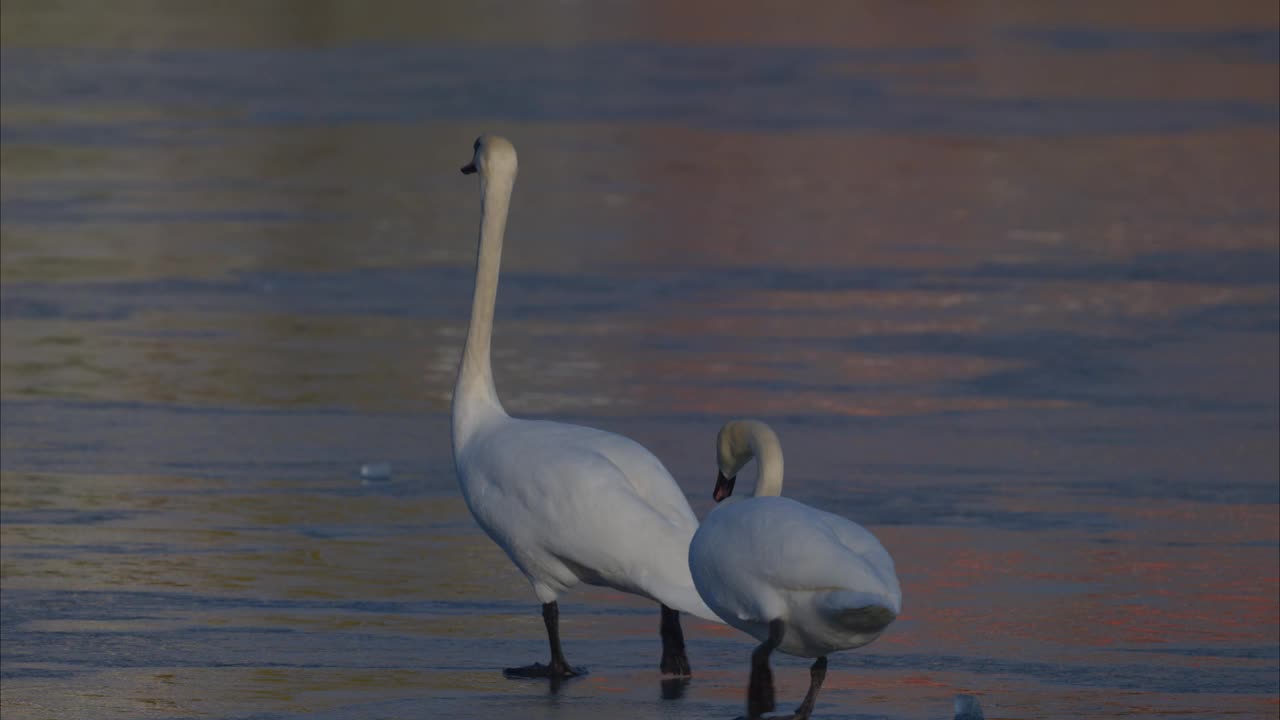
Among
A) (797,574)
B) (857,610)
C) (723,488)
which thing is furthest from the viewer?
(723,488)

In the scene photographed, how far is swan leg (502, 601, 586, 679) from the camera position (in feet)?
24.8

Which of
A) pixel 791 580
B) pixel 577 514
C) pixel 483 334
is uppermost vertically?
pixel 483 334

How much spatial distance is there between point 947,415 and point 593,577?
4.74m

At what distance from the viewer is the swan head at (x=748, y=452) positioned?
7.26m

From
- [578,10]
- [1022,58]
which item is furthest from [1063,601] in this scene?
[578,10]

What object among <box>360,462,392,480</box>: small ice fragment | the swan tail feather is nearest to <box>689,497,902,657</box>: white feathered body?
the swan tail feather

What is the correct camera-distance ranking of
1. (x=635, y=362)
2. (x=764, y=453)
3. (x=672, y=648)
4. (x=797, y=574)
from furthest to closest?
(x=635, y=362) → (x=672, y=648) → (x=764, y=453) → (x=797, y=574)

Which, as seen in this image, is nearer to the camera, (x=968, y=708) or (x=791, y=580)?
(x=791, y=580)

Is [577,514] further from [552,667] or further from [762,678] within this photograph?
[762,678]

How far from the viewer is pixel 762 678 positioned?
683cm

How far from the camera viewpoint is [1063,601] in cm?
856

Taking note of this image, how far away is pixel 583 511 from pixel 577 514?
2 cm

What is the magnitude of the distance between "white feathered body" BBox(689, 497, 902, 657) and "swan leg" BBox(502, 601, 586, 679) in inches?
→ 29.3

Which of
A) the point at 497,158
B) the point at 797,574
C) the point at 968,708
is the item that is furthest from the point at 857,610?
the point at 497,158
